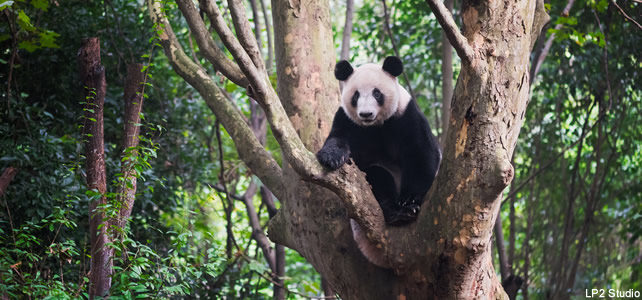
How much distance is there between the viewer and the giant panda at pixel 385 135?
3.43 meters

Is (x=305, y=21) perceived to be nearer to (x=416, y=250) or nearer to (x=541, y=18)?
(x=541, y=18)

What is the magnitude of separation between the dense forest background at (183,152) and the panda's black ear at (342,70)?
3.99ft

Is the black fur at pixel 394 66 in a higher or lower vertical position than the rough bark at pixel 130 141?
higher

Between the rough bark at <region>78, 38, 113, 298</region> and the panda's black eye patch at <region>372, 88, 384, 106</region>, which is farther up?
the panda's black eye patch at <region>372, 88, 384, 106</region>

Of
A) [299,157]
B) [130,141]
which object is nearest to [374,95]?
[299,157]

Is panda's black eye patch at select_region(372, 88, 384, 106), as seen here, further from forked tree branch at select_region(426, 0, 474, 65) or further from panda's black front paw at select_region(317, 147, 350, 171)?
forked tree branch at select_region(426, 0, 474, 65)

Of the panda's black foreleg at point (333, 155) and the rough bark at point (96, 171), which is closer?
the panda's black foreleg at point (333, 155)

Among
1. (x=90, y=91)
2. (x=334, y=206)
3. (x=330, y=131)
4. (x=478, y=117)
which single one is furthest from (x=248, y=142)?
(x=478, y=117)

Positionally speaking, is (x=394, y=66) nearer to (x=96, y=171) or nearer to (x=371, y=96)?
(x=371, y=96)

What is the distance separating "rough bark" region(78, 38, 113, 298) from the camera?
9.67ft

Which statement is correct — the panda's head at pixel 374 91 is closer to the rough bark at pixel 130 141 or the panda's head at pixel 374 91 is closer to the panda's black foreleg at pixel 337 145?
the panda's black foreleg at pixel 337 145

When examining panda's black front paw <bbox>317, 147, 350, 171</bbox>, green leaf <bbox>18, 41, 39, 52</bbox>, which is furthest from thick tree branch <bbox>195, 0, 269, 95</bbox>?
green leaf <bbox>18, 41, 39, 52</bbox>

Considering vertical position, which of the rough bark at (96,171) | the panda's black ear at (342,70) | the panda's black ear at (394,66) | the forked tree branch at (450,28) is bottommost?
the rough bark at (96,171)

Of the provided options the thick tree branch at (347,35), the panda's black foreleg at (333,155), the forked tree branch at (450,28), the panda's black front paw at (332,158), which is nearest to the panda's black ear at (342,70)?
the panda's black foreleg at (333,155)
